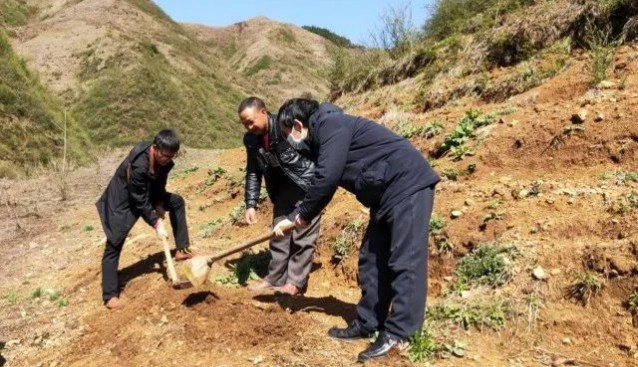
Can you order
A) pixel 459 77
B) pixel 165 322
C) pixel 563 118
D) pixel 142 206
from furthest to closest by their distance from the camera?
1. pixel 459 77
2. pixel 563 118
3. pixel 142 206
4. pixel 165 322

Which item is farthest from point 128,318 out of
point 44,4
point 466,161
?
point 44,4

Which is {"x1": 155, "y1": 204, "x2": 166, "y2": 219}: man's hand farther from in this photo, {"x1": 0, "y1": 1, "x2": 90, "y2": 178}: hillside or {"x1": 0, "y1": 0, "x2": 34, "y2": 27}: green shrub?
{"x1": 0, "y1": 0, "x2": 34, "y2": 27}: green shrub

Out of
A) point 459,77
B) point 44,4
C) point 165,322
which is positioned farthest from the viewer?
point 44,4

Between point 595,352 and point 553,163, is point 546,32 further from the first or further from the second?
point 595,352

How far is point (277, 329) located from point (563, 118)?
3835 mm

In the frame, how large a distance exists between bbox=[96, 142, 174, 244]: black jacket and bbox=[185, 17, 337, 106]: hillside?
3265cm

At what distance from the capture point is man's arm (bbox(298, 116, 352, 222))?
3129mm

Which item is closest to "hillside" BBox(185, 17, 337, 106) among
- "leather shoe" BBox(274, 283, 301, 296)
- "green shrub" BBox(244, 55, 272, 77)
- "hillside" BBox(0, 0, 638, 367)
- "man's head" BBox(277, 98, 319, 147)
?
"green shrub" BBox(244, 55, 272, 77)

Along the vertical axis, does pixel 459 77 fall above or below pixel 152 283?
above

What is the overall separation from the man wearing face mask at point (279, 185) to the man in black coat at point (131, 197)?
0.73 m

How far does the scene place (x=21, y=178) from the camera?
43.8 ft

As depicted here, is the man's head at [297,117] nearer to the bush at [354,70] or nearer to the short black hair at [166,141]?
the short black hair at [166,141]

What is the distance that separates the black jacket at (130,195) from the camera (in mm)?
4688

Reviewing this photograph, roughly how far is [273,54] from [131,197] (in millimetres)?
52665
